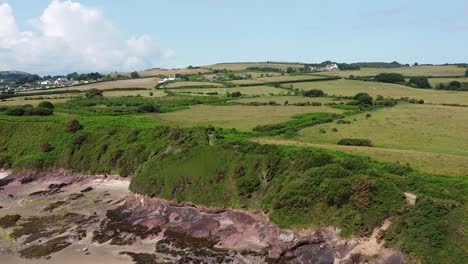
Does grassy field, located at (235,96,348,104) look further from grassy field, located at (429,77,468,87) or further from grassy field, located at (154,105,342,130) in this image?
grassy field, located at (429,77,468,87)

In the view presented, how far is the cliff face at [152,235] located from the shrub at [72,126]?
71.8ft

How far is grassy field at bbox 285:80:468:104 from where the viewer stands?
12991cm

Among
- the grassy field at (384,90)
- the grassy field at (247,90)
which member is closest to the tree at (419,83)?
the grassy field at (384,90)

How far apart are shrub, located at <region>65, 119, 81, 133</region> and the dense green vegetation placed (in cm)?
20

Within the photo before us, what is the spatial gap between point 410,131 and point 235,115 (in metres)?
44.1

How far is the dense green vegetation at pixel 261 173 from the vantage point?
4206cm

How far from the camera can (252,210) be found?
52.4 meters

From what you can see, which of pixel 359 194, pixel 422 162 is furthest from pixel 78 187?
pixel 422 162

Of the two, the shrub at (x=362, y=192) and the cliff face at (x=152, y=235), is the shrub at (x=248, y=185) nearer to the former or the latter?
the cliff face at (x=152, y=235)

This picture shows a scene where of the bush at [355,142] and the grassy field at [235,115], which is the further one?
the grassy field at [235,115]

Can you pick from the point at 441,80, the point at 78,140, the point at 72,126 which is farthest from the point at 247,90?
the point at 441,80

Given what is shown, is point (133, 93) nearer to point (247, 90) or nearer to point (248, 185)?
point (247, 90)

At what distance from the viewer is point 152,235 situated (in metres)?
52.5

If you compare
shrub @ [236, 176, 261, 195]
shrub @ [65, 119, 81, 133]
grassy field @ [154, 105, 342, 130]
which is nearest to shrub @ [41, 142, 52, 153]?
shrub @ [65, 119, 81, 133]
